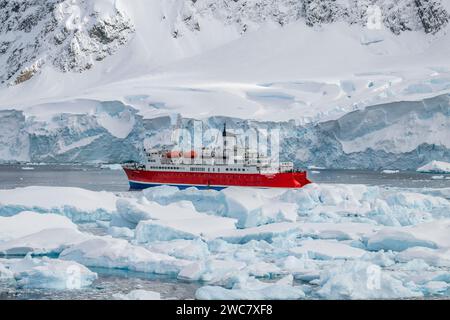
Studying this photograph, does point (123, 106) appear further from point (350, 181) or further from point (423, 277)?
point (423, 277)

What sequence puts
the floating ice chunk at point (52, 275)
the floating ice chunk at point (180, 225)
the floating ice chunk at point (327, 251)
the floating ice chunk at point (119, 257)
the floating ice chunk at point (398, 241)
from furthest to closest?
1. the floating ice chunk at point (180, 225)
2. the floating ice chunk at point (398, 241)
3. the floating ice chunk at point (327, 251)
4. the floating ice chunk at point (119, 257)
5. the floating ice chunk at point (52, 275)

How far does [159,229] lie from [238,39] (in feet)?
291

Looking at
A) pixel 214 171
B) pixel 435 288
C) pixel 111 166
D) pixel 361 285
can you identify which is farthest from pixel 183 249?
pixel 111 166

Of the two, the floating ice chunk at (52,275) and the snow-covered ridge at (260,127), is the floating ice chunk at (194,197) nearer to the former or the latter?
the floating ice chunk at (52,275)

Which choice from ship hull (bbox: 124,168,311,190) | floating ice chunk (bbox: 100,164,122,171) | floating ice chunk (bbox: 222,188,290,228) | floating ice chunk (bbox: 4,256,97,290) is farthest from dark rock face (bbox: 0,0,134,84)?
floating ice chunk (bbox: 4,256,97,290)

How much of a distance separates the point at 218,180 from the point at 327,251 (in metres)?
22.2

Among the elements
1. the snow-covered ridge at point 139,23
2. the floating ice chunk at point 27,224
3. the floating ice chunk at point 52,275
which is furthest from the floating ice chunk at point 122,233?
the snow-covered ridge at point 139,23

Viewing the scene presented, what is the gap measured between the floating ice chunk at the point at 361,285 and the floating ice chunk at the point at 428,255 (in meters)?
2.51

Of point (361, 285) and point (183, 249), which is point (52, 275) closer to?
point (183, 249)

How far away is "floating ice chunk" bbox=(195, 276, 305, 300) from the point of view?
13133 millimetres

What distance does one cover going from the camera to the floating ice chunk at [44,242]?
692 inches

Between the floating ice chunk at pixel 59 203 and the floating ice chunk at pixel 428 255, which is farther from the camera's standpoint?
the floating ice chunk at pixel 59 203

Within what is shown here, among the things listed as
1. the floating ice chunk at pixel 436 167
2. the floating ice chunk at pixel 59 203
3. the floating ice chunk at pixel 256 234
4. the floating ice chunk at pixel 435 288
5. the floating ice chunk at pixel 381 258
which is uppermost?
the floating ice chunk at pixel 436 167

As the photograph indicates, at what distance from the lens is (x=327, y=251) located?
17578mm
